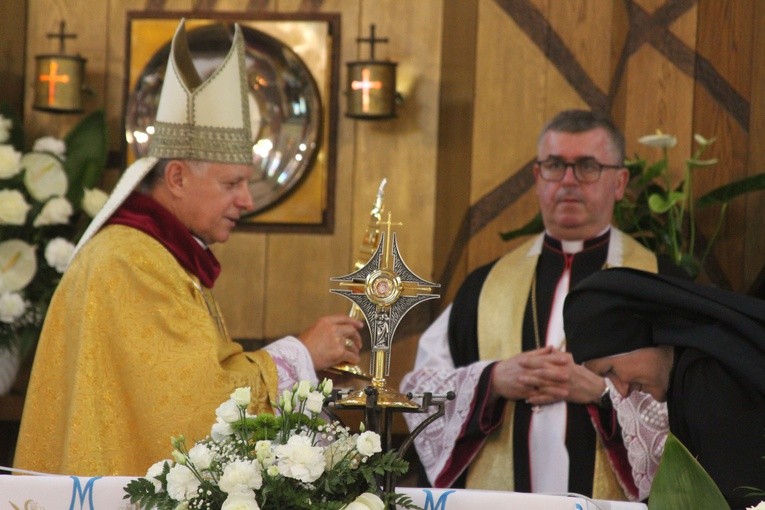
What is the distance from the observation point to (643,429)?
397 cm

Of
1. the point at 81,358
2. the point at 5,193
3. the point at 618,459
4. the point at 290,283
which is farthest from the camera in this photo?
the point at 290,283

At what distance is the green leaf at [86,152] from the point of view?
5.36m

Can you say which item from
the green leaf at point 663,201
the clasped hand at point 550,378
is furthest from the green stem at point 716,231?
the clasped hand at point 550,378

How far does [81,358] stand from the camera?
11.6 feet

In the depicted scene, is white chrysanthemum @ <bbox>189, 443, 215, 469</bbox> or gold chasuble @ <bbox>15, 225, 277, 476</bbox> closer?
white chrysanthemum @ <bbox>189, 443, 215, 469</bbox>

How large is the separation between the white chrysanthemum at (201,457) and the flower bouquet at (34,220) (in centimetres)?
292

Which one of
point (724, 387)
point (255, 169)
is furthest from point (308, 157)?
point (724, 387)

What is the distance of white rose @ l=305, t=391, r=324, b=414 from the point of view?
88.7 inches

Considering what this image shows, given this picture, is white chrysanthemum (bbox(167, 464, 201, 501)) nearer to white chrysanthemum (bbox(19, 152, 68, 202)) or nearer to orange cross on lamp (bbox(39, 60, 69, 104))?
white chrysanthemum (bbox(19, 152, 68, 202))

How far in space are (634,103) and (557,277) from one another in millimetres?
1206

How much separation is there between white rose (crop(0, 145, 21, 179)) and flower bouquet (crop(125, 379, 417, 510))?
9.64 ft

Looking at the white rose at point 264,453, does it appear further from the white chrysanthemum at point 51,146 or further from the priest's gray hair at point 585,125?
the white chrysanthemum at point 51,146

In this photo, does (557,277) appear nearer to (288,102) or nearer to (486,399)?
(486,399)

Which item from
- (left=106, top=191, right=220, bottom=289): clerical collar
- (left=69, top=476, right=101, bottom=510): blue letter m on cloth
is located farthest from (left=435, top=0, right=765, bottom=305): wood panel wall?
(left=69, top=476, right=101, bottom=510): blue letter m on cloth
